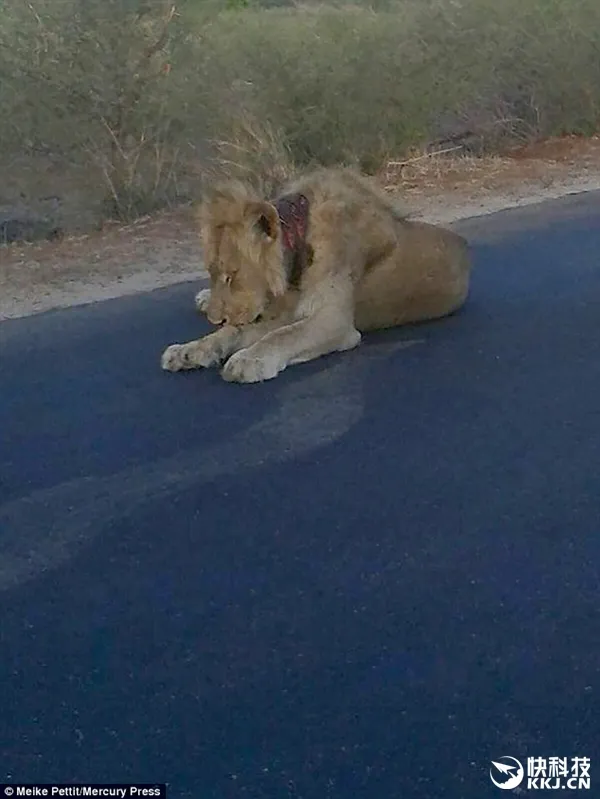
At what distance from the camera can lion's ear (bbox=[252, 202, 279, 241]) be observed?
7.21 metres

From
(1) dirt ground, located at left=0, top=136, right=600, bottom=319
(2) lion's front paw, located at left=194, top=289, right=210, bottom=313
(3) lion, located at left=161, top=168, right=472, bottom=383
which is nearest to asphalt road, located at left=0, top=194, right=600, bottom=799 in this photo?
(3) lion, located at left=161, top=168, right=472, bottom=383

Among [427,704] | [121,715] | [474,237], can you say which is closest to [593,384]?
[427,704]

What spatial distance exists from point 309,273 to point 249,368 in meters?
0.87

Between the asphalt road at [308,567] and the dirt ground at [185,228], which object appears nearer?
the asphalt road at [308,567]

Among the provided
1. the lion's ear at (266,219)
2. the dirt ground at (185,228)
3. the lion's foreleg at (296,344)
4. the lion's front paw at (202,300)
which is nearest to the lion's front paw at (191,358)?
the lion's foreleg at (296,344)

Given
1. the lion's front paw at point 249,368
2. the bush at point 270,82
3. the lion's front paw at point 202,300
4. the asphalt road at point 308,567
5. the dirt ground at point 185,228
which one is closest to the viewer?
the asphalt road at point 308,567

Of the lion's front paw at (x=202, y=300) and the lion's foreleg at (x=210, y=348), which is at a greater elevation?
the lion's foreleg at (x=210, y=348)

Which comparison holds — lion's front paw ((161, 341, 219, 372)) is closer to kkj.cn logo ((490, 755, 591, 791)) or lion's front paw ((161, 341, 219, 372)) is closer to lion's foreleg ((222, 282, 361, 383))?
lion's foreleg ((222, 282, 361, 383))

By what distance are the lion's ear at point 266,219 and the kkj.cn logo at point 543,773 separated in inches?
163

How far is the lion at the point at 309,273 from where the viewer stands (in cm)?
723

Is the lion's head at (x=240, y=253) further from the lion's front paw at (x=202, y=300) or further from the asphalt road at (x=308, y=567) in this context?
the lion's front paw at (x=202, y=300)

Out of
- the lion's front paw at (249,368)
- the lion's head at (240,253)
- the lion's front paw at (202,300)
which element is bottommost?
the lion's front paw at (202,300)

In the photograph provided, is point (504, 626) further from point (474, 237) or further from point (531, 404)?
point (474, 237)

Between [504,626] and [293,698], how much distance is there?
794 millimetres
